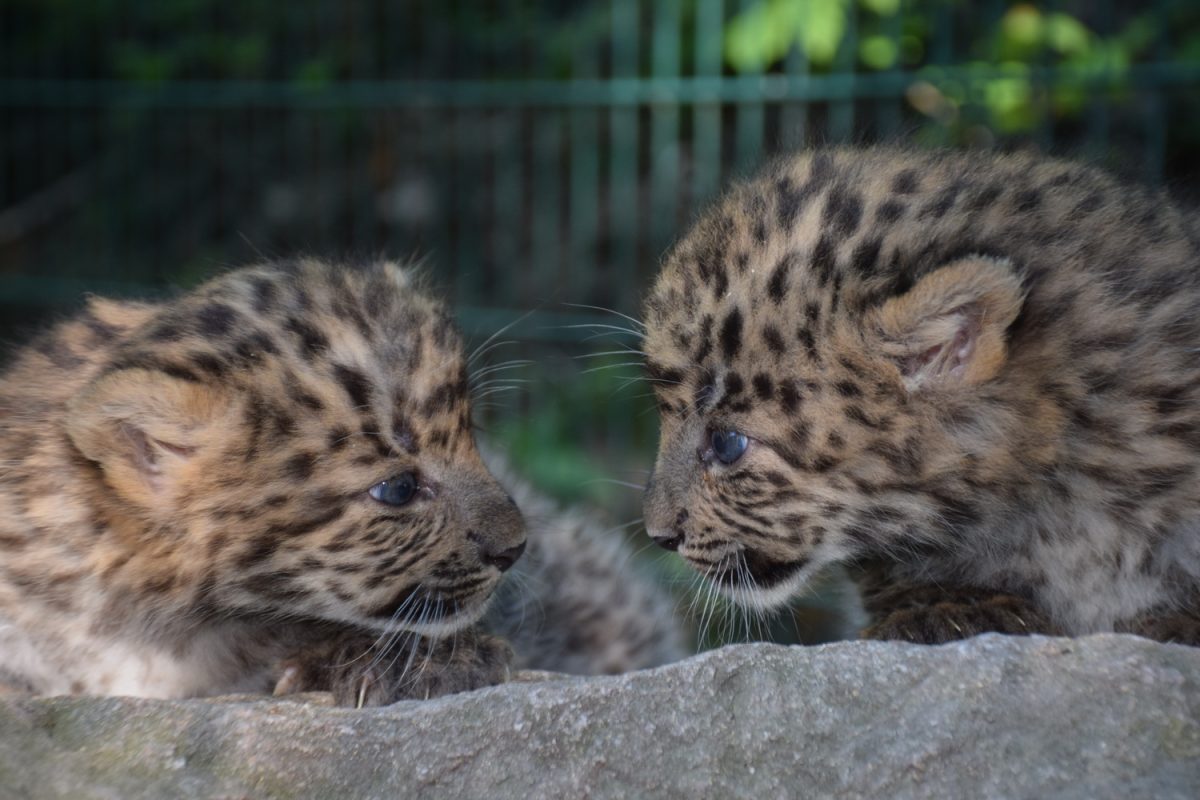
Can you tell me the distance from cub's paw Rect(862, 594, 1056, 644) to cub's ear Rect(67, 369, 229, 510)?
187 centimetres

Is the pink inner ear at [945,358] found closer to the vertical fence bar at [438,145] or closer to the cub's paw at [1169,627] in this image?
the cub's paw at [1169,627]

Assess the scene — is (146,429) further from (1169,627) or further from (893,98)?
(893,98)

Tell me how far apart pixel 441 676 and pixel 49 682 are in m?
1.11

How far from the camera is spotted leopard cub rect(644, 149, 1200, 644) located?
12.4ft

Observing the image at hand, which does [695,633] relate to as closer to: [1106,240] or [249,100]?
[1106,240]

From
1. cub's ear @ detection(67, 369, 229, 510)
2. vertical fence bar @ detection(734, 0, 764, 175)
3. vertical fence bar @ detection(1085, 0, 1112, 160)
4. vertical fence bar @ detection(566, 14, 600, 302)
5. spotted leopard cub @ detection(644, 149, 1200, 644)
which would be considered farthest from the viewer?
vertical fence bar @ detection(566, 14, 600, 302)

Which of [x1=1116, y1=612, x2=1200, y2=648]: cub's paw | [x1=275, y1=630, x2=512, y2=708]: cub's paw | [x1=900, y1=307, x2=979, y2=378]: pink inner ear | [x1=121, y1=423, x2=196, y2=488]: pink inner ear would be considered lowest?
[x1=275, y1=630, x2=512, y2=708]: cub's paw

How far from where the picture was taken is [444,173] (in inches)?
398

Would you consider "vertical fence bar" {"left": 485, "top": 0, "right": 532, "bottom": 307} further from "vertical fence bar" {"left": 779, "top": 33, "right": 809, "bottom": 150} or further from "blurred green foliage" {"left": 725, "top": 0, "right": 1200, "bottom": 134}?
"vertical fence bar" {"left": 779, "top": 33, "right": 809, "bottom": 150}

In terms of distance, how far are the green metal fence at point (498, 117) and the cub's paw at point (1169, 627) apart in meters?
3.20

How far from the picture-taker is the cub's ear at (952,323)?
144 inches

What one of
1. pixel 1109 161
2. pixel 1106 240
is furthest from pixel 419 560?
pixel 1109 161

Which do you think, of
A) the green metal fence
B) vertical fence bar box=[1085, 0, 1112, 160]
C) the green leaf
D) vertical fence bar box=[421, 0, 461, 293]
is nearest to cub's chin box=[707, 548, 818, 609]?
the green metal fence

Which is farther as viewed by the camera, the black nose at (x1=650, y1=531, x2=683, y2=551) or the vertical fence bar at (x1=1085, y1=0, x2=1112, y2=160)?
the vertical fence bar at (x1=1085, y1=0, x2=1112, y2=160)
